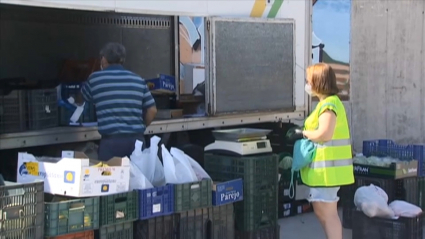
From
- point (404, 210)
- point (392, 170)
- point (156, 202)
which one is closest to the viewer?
point (156, 202)

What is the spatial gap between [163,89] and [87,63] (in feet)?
2.77

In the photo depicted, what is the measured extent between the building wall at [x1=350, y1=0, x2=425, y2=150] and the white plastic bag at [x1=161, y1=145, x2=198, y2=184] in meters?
5.14

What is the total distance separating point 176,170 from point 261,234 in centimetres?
107

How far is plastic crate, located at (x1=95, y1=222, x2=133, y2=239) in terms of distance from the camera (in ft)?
14.0

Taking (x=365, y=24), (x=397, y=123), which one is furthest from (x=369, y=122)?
(x=365, y=24)

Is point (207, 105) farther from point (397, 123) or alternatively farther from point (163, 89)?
point (397, 123)

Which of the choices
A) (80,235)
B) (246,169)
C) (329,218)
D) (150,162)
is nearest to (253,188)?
(246,169)

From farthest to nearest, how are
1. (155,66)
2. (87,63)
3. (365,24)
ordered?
1. (365,24)
2. (155,66)
3. (87,63)

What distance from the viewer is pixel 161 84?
7074 mm

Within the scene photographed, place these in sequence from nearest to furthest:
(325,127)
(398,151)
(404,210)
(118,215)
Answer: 1. (118,215)
2. (325,127)
3. (404,210)
4. (398,151)

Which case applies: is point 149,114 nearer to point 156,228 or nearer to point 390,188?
point 156,228

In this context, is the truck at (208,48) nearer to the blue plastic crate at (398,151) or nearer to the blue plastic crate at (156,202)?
the blue plastic crate at (398,151)

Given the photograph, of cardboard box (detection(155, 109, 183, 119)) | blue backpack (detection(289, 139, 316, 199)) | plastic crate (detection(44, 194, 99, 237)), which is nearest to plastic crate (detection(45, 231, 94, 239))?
plastic crate (detection(44, 194, 99, 237))

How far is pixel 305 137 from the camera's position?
5074 mm
